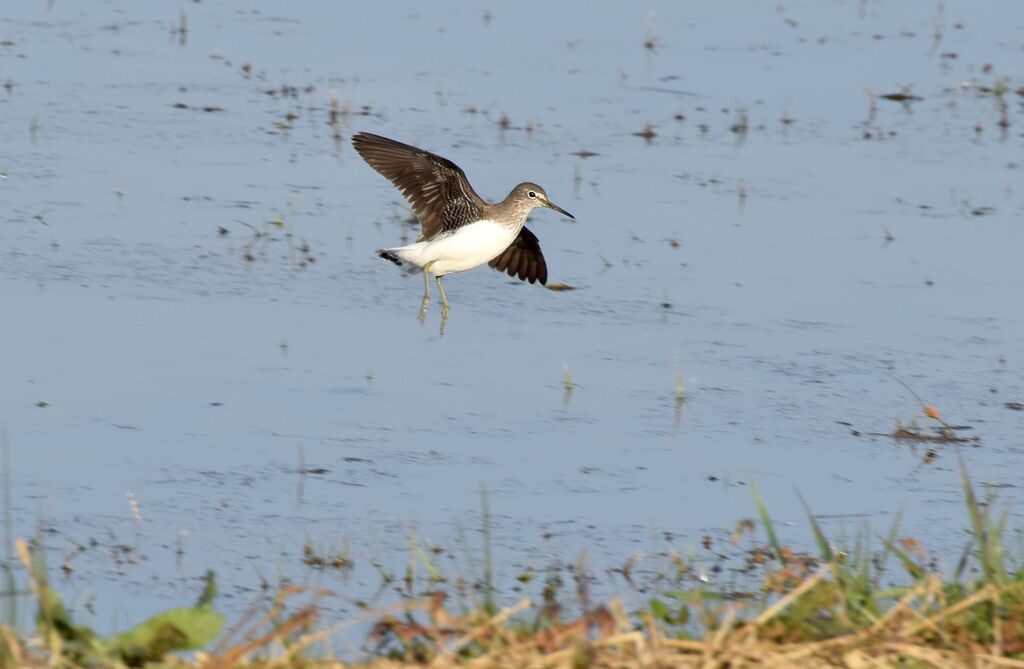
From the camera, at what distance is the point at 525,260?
304 inches

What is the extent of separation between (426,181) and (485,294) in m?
0.60

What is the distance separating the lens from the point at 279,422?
5980 mm

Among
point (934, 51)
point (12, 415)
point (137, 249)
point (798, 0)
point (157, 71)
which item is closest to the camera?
point (12, 415)

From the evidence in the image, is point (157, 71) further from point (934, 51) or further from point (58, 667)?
point (58, 667)

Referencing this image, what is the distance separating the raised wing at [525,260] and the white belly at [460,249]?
19 cm

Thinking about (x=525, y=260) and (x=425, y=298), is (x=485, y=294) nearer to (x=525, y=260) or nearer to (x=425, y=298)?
(x=525, y=260)

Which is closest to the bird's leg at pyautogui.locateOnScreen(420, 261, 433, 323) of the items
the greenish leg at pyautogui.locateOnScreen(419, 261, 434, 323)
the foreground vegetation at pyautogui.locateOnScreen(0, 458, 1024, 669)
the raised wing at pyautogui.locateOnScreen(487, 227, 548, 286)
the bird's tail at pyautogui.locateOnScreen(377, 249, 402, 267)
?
the greenish leg at pyautogui.locateOnScreen(419, 261, 434, 323)

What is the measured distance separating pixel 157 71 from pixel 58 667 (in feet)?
26.0

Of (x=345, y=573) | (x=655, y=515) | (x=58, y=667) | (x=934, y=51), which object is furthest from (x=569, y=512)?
(x=934, y=51)

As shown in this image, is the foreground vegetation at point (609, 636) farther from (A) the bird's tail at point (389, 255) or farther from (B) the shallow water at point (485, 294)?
(A) the bird's tail at point (389, 255)

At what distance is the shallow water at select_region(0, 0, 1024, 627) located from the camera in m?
5.44

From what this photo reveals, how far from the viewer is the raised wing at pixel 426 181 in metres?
7.58

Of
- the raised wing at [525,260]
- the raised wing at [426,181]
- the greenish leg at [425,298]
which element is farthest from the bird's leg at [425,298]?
the raised wing at [525,260]

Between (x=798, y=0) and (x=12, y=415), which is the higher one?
(x=798, y=0)
